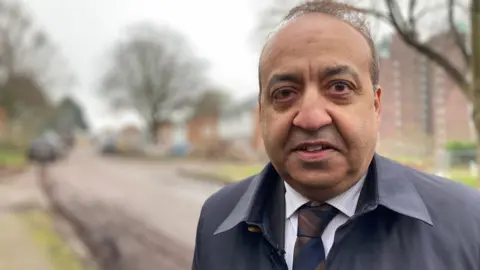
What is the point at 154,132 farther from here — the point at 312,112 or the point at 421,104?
the point at 312,112

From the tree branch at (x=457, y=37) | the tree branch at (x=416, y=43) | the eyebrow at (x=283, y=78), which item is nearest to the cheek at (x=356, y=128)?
the eyebrow at (x=283, y=78)

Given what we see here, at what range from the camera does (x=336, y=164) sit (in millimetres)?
828

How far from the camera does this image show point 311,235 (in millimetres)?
904

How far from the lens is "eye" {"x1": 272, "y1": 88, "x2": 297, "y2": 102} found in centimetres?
85

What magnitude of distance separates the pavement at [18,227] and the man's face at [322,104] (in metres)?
3.27

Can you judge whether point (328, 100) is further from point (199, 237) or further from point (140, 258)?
point (140, 258)

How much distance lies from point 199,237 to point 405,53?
1668 mm

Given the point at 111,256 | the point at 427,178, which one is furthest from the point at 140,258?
the point at 427,178

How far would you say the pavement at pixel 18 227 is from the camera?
357cm

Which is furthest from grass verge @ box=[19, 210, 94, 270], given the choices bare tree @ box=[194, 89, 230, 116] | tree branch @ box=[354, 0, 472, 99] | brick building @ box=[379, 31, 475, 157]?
tree branch @ box=[354, 0, 472, 99]

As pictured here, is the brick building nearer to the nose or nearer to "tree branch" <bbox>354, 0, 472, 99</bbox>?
"tree branch" <bbox>354, 0, 472, 99</bbox>

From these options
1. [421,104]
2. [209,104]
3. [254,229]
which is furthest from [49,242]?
[254,229]

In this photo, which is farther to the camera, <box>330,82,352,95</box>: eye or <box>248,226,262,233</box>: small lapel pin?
<box>248,226,262,233</box>: small lapel pin

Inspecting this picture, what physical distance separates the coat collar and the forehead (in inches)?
8.5
